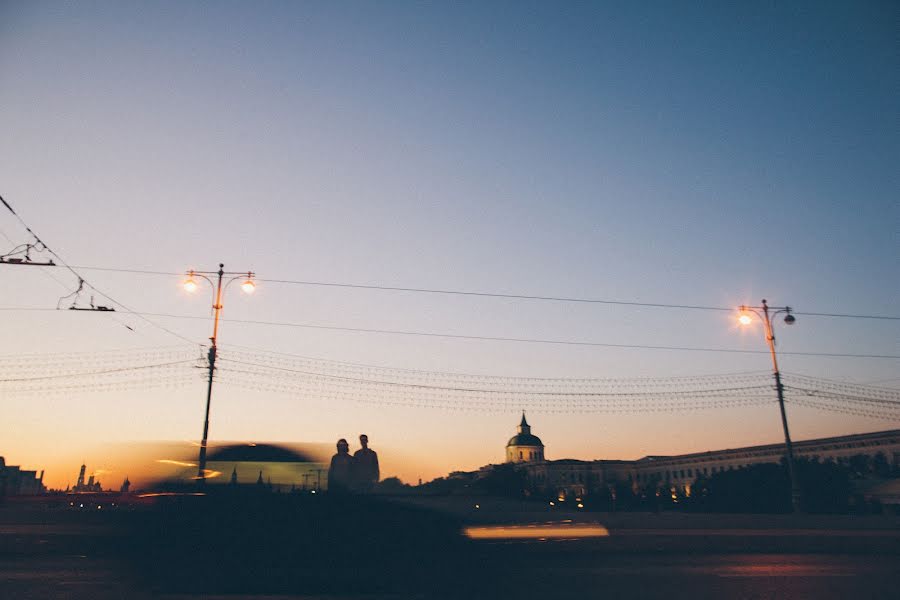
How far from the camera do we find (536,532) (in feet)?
28.2

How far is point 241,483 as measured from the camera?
23.0ft

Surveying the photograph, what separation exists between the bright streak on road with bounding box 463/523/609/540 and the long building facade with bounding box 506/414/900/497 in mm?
86761

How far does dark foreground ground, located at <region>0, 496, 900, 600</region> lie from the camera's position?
19.9 feet

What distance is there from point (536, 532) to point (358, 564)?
319cm

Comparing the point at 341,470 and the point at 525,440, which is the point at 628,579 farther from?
the point at 525,440

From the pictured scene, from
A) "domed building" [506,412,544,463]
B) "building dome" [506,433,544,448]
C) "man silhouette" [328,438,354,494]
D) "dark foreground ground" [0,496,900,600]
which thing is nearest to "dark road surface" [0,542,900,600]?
"dark foreground ground" [0,496,900,600]

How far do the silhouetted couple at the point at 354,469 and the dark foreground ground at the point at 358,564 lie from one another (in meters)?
0.52

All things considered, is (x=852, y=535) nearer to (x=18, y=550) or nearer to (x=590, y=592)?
(x=590, y=592)

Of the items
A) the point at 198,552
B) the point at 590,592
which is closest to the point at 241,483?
the point at 198,552

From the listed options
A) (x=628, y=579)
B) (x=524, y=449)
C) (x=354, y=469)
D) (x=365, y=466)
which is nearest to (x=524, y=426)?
(x=524, y=449)

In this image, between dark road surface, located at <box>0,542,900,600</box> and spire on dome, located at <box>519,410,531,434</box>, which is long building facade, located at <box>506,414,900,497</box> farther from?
dark road surface, located at <box>0,542,900,600</box>

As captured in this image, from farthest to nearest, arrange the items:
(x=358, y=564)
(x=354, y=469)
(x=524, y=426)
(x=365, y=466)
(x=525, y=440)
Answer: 1. (x=524, y=426)
2. (x=525, y=440)
3. (x=365, y=466)
4. (x=354, y=469)
5. (x=358, y=564)

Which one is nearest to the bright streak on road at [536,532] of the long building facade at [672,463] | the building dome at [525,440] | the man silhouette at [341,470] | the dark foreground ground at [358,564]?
the dark foreground ground at [358,564]

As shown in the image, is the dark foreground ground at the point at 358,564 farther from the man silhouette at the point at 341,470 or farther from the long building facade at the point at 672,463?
the long building facade at the point at 672,463
